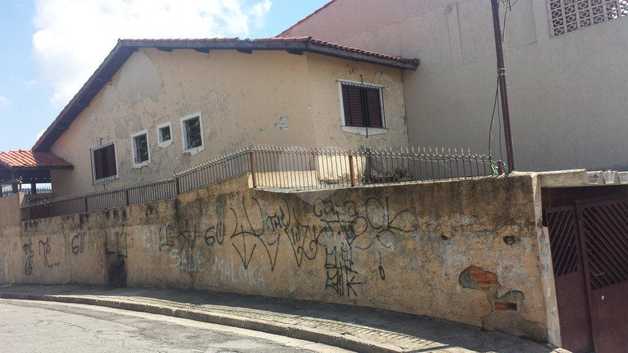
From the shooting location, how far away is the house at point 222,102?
1242 cm

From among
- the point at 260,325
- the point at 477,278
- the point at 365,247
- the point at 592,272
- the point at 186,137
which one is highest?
the point at 186,137

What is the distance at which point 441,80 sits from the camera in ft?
46.9

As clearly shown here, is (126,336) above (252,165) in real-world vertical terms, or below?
below

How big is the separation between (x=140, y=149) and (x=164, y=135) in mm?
1443

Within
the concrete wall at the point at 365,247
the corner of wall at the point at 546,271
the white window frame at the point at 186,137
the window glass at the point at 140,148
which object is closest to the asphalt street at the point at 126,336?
the concrete wall at the point at 365,247

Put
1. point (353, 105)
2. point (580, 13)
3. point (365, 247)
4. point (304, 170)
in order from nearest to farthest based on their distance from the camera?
point (365, 247), point (304, 170), point (580, 13), point (353, 105)

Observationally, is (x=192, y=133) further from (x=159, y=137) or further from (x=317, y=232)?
(x=317, y=232)

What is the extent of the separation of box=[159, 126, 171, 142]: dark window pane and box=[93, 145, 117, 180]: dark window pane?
8.64ft

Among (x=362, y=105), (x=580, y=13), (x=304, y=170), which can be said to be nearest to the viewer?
(x=304, y=170)

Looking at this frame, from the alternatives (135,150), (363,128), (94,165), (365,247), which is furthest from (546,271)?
(94,165)

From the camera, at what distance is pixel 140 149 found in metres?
16.6

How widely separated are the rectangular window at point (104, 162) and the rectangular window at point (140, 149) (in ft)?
3.59

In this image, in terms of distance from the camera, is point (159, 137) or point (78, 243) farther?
point (159, 137)

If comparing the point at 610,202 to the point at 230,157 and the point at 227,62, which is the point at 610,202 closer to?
the point at 230,157
